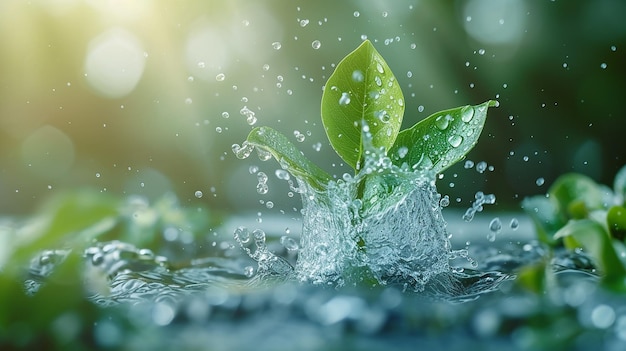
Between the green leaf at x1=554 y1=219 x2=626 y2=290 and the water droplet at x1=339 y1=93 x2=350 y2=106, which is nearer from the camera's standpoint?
the green leaf at x1=554 y1=219 x2=626 y2=290

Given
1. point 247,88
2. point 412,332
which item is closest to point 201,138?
point 247,88

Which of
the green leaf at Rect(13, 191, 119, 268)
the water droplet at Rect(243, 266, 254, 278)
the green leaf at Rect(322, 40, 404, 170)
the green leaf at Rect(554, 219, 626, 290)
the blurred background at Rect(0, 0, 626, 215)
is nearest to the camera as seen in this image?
the green leaf at Rect(13, 191, 119, 268)

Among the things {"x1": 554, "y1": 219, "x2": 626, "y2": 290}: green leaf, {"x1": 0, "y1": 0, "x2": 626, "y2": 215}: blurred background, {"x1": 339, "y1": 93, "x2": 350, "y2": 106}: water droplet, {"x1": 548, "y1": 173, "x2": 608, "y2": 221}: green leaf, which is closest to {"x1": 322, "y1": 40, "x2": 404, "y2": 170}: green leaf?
{"x1": 339, "y1": 93, "x2": 350, "y2": 106}: water droplet

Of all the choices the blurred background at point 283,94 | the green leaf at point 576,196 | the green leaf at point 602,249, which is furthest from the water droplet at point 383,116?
the blurred background at point 283,94

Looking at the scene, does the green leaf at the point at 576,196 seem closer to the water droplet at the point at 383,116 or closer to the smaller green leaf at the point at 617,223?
the smaller green leaf at the point at 617,223

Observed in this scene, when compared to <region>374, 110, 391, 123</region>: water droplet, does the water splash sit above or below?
below

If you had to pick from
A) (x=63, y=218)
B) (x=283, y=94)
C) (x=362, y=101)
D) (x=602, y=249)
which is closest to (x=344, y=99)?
(x=362, y=101)

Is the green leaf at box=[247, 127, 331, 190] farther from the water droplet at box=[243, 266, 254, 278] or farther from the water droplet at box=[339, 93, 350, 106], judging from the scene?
the water droplet at box=[243, 266, 254, 278]

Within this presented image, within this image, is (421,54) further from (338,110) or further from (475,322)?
(475,322)
